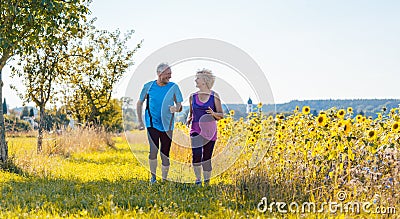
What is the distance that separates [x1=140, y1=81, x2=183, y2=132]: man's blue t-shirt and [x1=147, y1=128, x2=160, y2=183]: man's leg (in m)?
0.09

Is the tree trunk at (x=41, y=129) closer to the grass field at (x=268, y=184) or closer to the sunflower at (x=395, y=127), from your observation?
the grass field at (x=268, y=184)

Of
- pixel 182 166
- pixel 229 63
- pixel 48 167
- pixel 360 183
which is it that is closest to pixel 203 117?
pixel 229 63

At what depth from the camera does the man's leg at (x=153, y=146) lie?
27.1 feet

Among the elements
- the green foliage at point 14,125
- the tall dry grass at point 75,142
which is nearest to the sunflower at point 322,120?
the green foliage at point 14,125

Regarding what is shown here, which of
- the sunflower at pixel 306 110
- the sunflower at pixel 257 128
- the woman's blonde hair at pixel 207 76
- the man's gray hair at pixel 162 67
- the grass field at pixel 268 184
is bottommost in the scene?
the grass field at pixel 268 184

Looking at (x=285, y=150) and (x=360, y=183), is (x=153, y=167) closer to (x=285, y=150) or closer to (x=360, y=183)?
(x=285, y=150)

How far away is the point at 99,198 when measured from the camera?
22.5 ft

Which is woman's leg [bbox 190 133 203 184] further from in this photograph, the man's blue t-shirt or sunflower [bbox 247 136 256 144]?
sunflower [bbox 247 136 256 144]

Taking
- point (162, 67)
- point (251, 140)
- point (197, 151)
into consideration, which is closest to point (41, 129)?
point (162, 67)

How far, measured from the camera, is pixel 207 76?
26.7 feet

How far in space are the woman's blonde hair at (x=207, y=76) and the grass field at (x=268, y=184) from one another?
1.07m

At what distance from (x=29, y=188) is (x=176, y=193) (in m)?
2.44

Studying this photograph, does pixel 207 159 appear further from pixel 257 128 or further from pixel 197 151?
pixel 257 128

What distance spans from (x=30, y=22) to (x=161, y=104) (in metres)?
3.36
